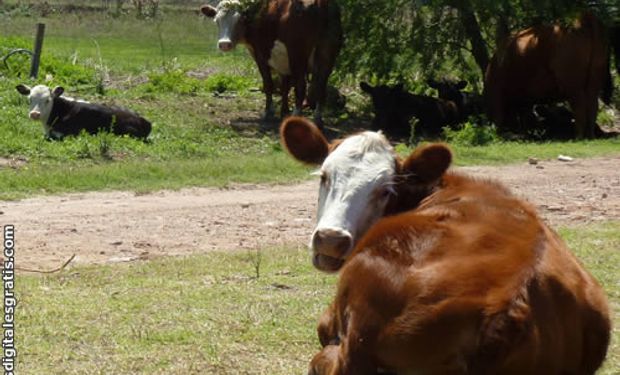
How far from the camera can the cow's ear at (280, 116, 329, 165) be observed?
248 inches

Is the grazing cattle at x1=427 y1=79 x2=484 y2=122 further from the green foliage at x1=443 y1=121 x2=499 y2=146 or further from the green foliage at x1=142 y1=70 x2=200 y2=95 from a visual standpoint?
the green foliage at x1=142 y1=70 x2=200 y2=95

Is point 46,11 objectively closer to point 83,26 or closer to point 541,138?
point 83,26

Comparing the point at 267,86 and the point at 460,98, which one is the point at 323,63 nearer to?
the point at 267,86

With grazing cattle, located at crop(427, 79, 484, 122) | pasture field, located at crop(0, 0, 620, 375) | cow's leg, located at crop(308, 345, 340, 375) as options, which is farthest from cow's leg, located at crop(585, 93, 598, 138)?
cow's leg, located at crop(308, 345, 340, 375)

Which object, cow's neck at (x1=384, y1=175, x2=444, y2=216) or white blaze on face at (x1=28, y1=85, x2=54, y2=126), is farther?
white blaze on face at (x1=28, y1=85, x2=54, y2=126)

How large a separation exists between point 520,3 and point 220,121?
17.6 feet

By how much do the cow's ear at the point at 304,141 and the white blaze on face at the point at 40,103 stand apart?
38.0 ft

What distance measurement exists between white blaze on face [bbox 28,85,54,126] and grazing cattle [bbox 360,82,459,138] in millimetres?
5725

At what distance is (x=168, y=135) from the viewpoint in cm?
1800

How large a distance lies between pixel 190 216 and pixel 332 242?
251 inches

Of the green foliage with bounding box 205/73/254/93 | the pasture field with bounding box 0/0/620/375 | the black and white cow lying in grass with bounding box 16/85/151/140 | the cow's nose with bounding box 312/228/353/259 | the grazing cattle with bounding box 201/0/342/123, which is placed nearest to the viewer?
the cow's nose with bounding box 312/228/353/259

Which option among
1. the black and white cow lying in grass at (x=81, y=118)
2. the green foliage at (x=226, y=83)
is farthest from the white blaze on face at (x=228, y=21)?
the black and white cow lying in grass at (x=81, y=118)

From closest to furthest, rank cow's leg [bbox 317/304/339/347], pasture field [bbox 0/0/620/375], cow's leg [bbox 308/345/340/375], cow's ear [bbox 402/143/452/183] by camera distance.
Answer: cow's leg [bbox 308/345/340/375] → cow's leg [bbox 317/304/339/347] → cow's ear [bbox 402/143/452/183] → pasture field [bbox 0/0/620/375]

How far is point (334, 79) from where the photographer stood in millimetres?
22094
